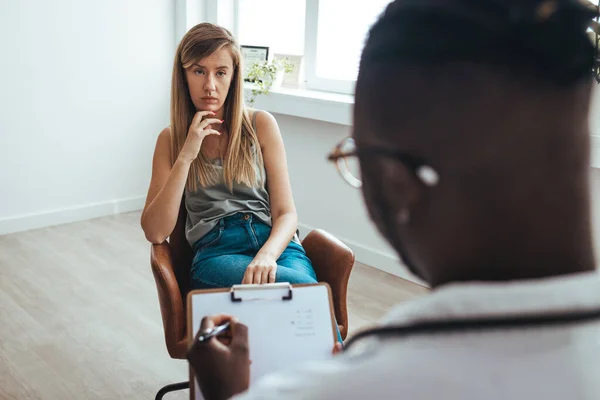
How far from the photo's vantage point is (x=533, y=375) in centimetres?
44

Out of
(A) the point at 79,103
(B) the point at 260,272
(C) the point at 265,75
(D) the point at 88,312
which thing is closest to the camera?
(B) the point at 260,272

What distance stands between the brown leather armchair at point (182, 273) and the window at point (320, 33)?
1586 millimetres

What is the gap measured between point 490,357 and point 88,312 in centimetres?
255

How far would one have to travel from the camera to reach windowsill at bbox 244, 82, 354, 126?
313 cm

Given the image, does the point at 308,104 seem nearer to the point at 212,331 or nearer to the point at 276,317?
the point at 276,317

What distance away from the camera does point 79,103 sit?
3811 mm

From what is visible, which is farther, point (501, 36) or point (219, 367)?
point (219, 367)

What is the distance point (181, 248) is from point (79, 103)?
2198mm

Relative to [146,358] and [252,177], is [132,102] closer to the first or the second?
[146,358]

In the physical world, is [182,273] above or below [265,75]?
below

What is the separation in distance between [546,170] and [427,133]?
91mm

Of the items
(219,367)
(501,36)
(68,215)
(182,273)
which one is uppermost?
(501,36)

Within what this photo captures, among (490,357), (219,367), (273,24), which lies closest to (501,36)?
(490,357)

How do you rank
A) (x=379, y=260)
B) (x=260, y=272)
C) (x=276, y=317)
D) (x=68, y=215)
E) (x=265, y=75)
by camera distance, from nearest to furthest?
(x=276, y=317) < (x=260, y=272) < (x=379, y=260) < (x=265, y=75) < (x=68, y=215)
